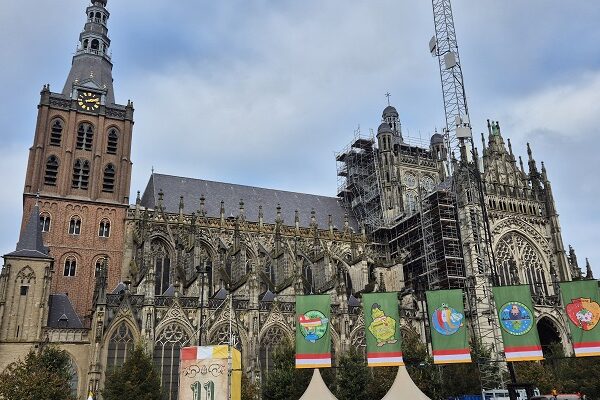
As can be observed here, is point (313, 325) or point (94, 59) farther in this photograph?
point (94, 59)

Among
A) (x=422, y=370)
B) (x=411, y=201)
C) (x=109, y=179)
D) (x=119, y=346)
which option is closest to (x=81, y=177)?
(x=109, y=179)

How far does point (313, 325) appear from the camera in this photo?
87.3 feet

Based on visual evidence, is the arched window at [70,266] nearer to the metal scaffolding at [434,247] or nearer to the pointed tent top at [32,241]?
the pointed tent top at [32,241]

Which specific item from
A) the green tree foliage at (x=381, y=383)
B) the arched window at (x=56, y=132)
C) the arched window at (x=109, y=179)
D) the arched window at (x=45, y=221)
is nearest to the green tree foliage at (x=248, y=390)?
the green tree foliage at (x=381, y=383)

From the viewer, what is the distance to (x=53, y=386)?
27.2m

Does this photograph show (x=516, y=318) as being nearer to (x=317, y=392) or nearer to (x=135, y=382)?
(x=317, y=392)

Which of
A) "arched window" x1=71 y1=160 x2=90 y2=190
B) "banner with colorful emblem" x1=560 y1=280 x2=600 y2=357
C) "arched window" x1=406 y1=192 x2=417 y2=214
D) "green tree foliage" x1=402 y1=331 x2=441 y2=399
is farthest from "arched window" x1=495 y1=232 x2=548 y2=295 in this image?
"arched window" x1=71 y1=160 x2=90 y2=190

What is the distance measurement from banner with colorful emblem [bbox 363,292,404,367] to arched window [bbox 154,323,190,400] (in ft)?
42.1

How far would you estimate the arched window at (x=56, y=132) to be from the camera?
44081 mm

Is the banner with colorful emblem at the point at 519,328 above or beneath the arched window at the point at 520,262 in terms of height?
beneath

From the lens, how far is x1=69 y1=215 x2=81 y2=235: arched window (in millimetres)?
41609

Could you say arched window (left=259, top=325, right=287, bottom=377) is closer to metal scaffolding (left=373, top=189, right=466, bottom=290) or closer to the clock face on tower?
metal scaffolding (left=373, top=189, right=466, bottom=290)

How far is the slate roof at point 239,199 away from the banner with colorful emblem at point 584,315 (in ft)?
101

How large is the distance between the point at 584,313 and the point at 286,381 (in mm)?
15002
